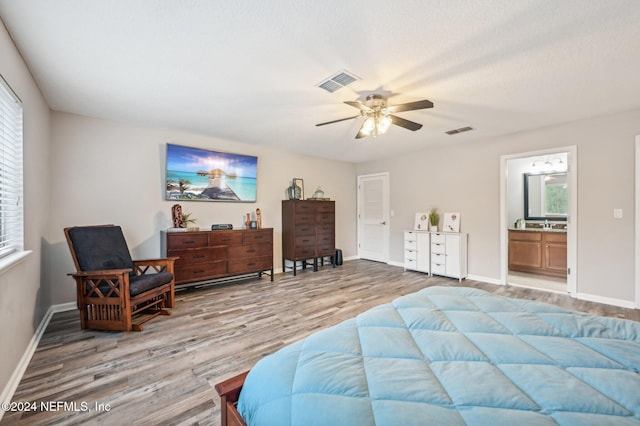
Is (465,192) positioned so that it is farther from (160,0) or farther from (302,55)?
(160,0)

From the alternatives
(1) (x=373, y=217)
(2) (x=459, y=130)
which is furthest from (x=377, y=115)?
(1) (x=373, y=217)

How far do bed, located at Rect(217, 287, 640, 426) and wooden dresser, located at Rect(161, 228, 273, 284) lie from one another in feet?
9.65

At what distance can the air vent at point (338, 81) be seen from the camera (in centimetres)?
236

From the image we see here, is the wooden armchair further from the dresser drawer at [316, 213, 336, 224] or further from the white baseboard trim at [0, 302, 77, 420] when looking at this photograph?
the dresser drawer at [316, 213, 336, 224]

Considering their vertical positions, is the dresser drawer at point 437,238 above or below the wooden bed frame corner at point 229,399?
above

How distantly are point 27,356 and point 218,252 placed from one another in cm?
212

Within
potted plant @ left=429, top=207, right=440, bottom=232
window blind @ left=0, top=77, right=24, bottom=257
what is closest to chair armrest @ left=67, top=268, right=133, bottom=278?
window blind @ left=0, top=77, right=24, bottom=257

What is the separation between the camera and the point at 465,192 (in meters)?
4.75

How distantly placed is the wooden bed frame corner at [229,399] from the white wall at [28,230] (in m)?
1.68

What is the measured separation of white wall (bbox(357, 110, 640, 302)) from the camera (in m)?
3.30

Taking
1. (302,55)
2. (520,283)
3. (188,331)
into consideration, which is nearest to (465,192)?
(520,283)

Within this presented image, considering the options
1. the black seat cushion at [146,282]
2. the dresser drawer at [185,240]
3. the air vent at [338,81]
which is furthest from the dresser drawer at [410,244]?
the black seat cushion at [146,282]

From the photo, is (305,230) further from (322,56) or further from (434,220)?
(322,56)

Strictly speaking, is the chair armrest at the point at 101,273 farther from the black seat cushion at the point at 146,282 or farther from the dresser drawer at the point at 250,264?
the dresser drawer at the point at 250,264
